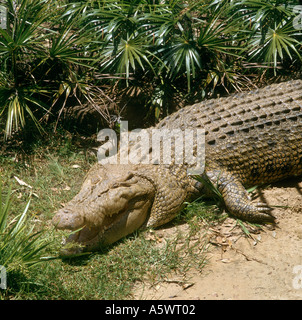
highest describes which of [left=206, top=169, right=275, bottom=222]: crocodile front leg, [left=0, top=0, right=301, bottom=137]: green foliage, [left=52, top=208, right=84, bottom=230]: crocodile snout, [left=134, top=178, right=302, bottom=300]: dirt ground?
[left=0, top=0, right=301, bottom=137]: green foliage

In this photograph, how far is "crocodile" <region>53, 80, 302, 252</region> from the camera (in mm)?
4219

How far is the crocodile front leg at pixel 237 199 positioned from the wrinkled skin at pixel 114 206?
0.42 m

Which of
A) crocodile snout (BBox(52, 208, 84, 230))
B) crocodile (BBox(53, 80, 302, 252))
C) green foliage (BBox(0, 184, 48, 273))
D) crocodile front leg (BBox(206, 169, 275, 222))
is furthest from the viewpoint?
crocodile front leg (BBox(206, 169, 275, 222))

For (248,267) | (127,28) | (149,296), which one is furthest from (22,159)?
(248,267)

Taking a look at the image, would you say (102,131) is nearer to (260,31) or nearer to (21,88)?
(21,88)

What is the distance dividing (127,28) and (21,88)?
157cm

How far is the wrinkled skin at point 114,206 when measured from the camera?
13.3 ft

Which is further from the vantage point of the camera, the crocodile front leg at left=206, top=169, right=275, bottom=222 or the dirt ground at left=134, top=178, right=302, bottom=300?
the crocodile front leg at left=206, top=169, right=275, bottom=222

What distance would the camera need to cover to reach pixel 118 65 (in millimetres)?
5496

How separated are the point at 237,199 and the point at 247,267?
2.70 feet

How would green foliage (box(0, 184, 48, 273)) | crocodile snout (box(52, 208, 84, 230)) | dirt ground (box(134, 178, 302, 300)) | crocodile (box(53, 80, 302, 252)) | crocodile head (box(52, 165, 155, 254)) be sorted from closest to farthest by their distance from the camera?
green foliage (box(0, 184, 48, 273)), dirt ground (box(134, 178, 302, 300)), crocodile snout (box(52, 208, 84, 230)), crocodile head (box(52, 165, 155, 254)), crocodile (box(53, 80, 302, 252))

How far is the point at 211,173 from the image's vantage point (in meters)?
4.77

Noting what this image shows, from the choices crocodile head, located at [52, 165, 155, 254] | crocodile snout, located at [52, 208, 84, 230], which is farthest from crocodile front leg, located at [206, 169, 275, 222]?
crocodile snout, located at [52, 208, 84, 230]

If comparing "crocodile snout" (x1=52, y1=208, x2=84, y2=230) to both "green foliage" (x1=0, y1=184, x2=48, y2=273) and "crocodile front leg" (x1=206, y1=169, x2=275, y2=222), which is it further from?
"crocodile front leg" (x1=206, y1=169, x2=275, y2=222)
